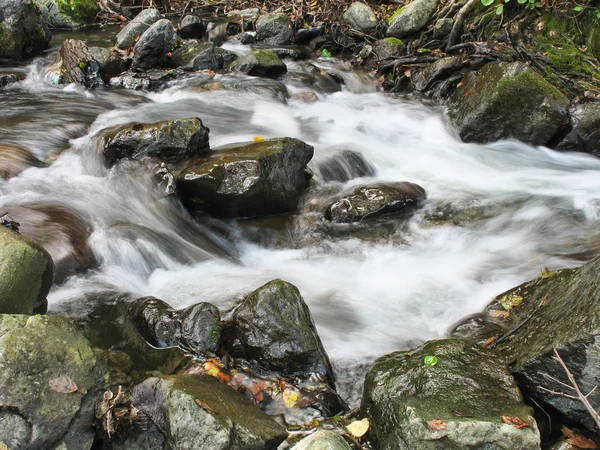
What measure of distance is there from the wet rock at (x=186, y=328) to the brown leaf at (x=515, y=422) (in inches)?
80.9

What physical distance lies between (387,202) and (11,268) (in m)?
4.35

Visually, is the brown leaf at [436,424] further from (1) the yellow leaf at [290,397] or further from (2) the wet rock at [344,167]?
(2) the wet rock at [344,167]

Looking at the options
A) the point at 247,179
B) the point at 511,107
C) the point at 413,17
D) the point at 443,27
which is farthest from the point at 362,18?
the point at 247,179

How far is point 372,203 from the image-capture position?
6.25 m

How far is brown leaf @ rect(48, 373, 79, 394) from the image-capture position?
8.55 ft

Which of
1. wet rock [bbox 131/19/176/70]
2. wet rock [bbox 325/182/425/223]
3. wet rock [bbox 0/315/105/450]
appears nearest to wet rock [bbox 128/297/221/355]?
wet rock [bbox 0/315/105/450]

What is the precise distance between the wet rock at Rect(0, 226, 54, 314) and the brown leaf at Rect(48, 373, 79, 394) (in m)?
0.69

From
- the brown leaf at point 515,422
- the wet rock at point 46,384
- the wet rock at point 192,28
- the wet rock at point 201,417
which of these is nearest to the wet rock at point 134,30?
the wet rock at point 192,28

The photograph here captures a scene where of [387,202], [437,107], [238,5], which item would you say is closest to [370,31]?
[437,107]

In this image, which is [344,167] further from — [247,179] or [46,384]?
[46,384]

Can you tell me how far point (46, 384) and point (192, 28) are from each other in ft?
38.0

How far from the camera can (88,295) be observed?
4422 mm

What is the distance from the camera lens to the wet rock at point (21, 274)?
9.91 ft

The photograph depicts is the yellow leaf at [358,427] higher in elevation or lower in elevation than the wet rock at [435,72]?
lower
